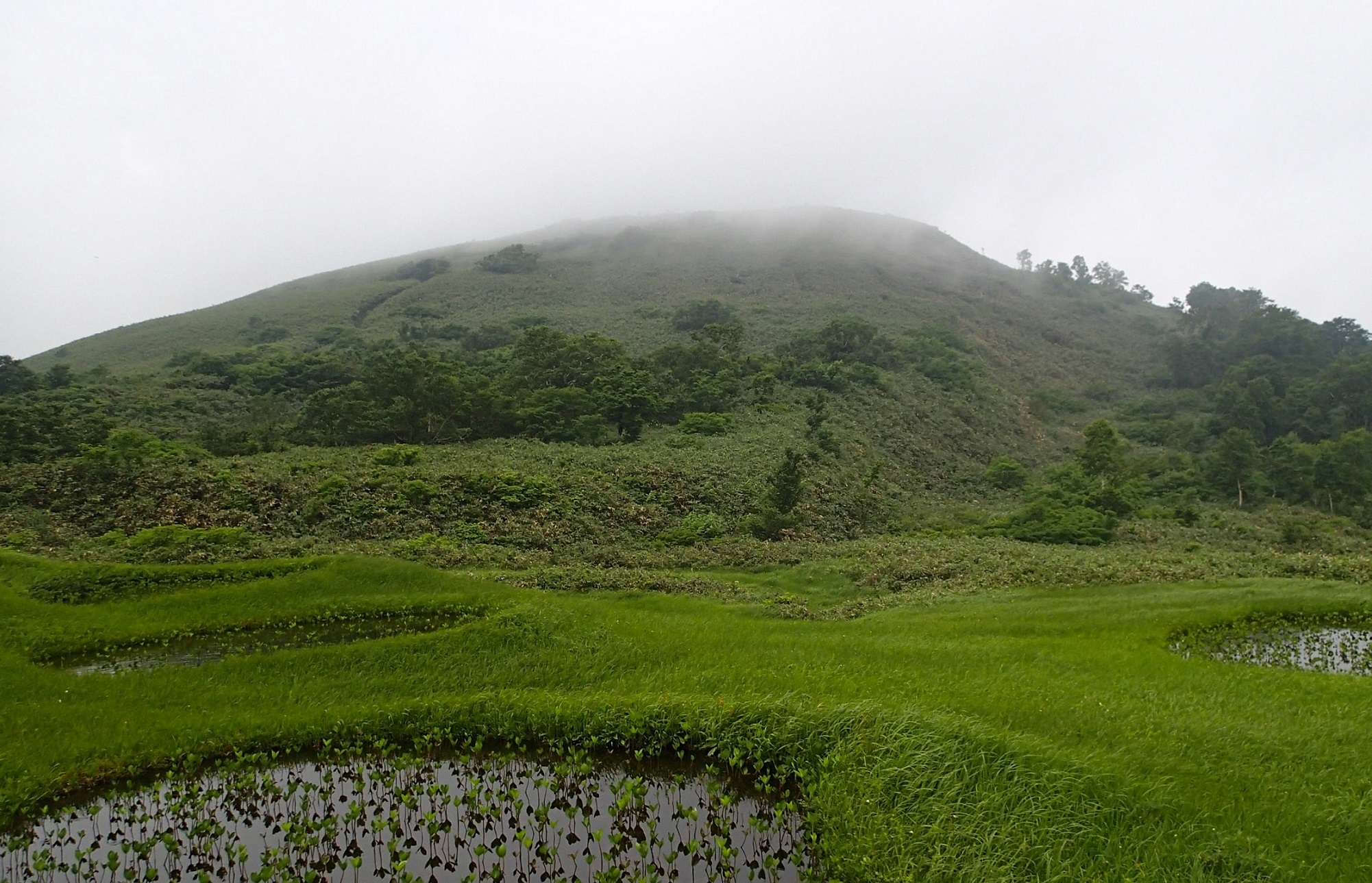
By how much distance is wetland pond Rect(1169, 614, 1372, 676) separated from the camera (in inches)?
614

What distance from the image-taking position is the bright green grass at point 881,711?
8156mm

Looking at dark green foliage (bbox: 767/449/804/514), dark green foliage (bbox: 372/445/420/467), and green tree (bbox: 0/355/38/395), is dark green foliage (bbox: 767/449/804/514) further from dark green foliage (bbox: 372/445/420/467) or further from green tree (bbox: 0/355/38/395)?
green tree (bbox: 0/355/38/395)

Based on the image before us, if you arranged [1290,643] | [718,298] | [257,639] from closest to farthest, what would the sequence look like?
[1290,643], [257,639], [718,298]

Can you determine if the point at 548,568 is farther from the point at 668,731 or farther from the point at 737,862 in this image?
the point at 737,862

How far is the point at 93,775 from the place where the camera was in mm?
10516

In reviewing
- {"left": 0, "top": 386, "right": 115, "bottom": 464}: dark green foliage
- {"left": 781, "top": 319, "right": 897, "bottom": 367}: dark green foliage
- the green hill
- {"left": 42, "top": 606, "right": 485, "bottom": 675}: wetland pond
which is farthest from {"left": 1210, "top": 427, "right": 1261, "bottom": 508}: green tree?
{"left": 0, "top": 386, "right": 115, "bottom": 464}: dark green foliage

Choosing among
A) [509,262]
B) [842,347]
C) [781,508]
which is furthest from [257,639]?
[509,262]

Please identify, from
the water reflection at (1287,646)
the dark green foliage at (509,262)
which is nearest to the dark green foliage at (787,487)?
the water reflection at (1287,646)

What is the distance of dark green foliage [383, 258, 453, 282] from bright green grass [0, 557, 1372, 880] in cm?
9969

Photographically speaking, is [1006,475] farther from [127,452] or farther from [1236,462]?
[127,452]

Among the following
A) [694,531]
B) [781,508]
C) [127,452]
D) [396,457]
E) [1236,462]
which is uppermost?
[127,452]

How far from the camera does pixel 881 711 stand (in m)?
11.0

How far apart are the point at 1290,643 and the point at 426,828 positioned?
18969 mm

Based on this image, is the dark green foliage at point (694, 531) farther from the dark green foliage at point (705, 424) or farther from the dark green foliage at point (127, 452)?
the dark green foliage at point (127, 452)
